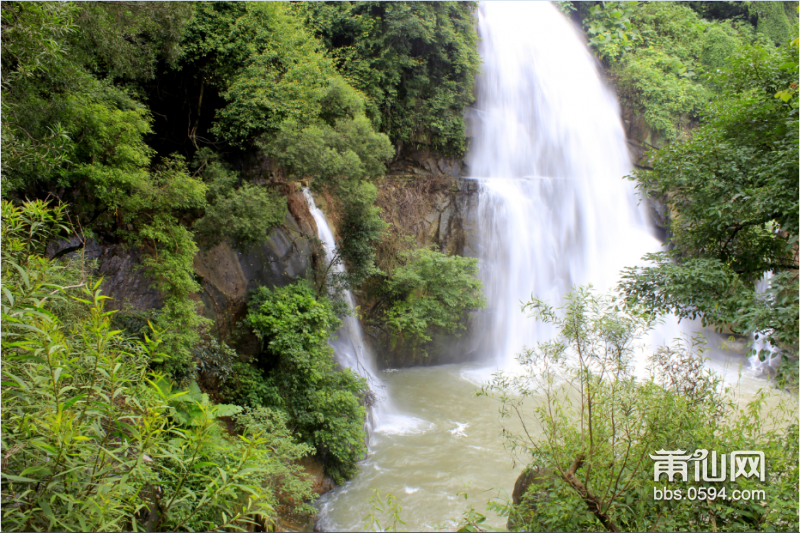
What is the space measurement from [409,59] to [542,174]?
22.9 ft

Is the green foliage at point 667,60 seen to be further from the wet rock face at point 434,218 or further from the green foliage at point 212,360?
the green foliage at point 212,360

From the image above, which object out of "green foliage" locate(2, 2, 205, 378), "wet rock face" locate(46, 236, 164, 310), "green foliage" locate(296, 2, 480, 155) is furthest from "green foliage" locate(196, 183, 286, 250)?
"green foliage" locate(296, 2, 480, 155)

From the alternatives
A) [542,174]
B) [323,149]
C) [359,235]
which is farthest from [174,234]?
[542,174]

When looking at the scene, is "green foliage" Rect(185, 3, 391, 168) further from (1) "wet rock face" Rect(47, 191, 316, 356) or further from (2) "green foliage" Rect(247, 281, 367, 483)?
(2) "green foliage" Rect(247, 281, 367, 483)

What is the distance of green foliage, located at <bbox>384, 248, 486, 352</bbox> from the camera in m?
12.4

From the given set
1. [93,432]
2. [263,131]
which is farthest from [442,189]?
[93,432]

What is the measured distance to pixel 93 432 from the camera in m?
2.71

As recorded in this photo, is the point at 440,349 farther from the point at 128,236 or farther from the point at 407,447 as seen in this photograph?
the point at 128,236

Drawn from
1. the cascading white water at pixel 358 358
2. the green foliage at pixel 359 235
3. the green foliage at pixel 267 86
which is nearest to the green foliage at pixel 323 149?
the green foliage at pixel 267 86

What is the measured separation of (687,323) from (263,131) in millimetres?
17122

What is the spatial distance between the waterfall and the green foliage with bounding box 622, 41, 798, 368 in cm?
787

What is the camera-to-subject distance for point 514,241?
52.2ft

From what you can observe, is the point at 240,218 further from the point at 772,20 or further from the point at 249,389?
the point at 772,20

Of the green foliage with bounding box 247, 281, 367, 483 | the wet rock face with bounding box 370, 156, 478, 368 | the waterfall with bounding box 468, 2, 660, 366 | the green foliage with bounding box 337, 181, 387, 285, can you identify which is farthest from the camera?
the waterfall with bounding box 468, 2, 660, 366
